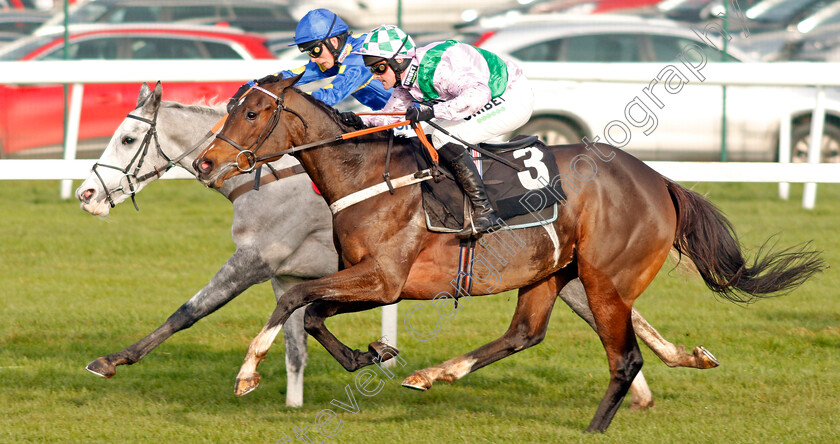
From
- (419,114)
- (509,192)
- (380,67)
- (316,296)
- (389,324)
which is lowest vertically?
(389,324)

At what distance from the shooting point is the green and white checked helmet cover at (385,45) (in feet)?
14.5

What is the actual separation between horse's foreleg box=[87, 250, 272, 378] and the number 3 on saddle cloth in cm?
100

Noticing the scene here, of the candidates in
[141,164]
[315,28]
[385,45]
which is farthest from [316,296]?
[315,28]

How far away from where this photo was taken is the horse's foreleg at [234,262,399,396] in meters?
4.29

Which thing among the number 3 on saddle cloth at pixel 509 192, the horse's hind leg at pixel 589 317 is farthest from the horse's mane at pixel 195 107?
the horse's hind leg at pixel 589 317

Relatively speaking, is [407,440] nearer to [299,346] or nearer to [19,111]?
[299,346]

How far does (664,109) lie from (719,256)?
5.88 meters

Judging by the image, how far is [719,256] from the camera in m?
4.95

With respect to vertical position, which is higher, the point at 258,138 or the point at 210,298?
the point at 258,138

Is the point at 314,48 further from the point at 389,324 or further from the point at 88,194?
the point at 389,324

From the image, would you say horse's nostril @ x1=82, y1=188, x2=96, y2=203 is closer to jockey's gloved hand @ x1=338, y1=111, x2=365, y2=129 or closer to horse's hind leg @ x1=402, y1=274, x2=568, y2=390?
jockey's gloved hand @ x1=338, y1=111, x2=365, y2=129

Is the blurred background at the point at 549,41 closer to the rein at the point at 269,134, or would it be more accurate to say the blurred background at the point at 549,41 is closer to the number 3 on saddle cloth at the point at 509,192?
the number 3 on saddle cloth at the point at 509,192

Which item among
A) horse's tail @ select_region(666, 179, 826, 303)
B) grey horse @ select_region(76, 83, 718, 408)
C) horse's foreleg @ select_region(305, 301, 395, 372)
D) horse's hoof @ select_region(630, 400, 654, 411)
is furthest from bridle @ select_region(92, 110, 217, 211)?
horse's hoof @ select_region(630, 400, 654, 411)

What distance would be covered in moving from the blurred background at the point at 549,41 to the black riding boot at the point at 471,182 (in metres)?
6.14
